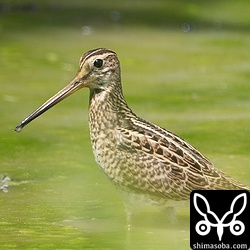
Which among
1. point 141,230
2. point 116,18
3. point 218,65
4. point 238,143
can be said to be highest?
point 116,18

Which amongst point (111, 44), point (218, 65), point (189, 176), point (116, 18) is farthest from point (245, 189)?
point (116, 18)

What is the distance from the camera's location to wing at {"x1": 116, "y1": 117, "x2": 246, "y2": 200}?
10.8 metres

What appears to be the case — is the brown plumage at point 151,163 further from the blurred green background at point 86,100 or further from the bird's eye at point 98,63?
the bird's eye at point 98,63

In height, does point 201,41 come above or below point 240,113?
above

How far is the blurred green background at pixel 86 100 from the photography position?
36.2 ft

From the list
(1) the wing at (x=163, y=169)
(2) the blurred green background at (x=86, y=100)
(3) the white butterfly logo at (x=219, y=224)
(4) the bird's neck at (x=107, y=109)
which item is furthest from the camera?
(4) the bird's neck at (x=107, y=109)

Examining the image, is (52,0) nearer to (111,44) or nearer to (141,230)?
(111,44)

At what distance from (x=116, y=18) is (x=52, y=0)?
2.06 metres

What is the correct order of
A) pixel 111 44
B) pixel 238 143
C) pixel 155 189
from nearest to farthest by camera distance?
pixel 155 189 → pixel 238 143 → pixel 111 44

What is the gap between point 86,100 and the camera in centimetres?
1627

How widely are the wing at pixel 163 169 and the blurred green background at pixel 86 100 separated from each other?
37 centimetres

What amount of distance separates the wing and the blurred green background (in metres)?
0.37

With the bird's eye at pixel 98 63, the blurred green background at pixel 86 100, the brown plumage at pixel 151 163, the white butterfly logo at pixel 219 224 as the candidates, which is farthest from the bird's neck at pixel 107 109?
the white butterfly logo at pixel 219 224

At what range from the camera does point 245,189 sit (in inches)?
427
